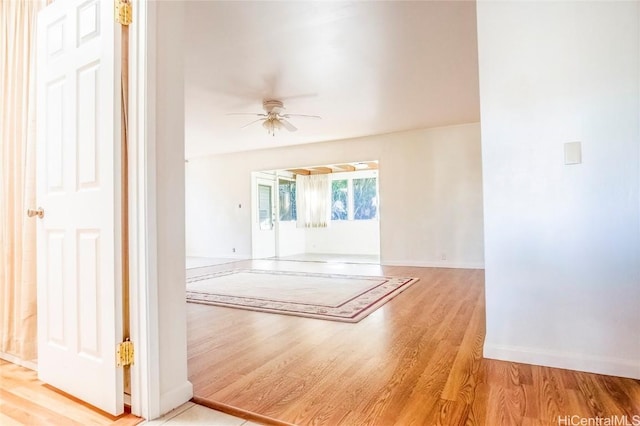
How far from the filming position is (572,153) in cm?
186

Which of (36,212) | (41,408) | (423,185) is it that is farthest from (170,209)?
(423,185)

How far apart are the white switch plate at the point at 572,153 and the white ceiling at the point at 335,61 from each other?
1.43 metres

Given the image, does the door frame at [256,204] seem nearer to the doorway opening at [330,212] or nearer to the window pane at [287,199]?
the doorway opening at [330,212]

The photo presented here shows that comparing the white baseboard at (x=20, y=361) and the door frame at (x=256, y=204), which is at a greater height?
the door frame at (x=256, y=204)

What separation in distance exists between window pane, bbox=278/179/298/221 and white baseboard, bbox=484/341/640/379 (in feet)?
24.5

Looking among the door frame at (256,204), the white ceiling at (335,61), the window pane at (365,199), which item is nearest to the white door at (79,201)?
the white ceiling at (335,61)

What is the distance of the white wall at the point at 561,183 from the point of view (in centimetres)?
177

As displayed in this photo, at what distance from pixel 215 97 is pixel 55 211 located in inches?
122

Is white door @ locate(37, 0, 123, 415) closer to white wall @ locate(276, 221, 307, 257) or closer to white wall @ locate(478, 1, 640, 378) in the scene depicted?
white wall @ locate(478, 1, 640, 378)

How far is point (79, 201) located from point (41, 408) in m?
0.97

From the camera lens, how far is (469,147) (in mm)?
5809

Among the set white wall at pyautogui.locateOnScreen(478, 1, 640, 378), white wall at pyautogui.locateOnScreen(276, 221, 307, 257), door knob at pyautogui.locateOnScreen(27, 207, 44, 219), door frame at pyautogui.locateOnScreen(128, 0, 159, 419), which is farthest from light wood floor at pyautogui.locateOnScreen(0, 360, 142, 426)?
white wall at pyautogui.locateOnScreen(276, 221, 307, 257)

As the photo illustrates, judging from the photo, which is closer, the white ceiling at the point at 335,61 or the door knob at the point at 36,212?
the door knob at the point at 36,212

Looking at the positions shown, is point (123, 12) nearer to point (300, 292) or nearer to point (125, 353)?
point (125, 353)
